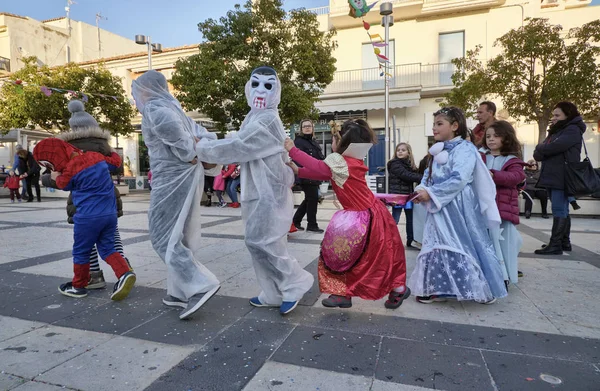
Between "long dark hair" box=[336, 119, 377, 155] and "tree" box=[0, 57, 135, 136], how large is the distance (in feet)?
54.5

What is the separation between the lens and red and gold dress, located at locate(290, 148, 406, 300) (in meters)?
2.84

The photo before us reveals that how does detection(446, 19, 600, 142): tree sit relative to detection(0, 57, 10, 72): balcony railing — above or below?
below

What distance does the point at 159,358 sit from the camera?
7.45 feet

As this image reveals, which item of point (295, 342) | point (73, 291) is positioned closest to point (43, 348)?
point (73, 291)

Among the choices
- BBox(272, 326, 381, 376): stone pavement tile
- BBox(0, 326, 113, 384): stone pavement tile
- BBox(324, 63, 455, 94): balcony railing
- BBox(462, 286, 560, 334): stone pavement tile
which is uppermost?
BBox(324, 63, 455, 94): balcony railing

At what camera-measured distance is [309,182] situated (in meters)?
6.46

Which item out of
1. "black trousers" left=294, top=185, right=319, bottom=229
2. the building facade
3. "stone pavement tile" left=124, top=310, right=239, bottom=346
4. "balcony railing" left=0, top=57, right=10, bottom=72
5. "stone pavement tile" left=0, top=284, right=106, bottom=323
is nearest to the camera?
"stone pavement tile" left=124, top=310, right=239, bottom=346

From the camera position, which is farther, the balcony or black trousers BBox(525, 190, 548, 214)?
the balcony

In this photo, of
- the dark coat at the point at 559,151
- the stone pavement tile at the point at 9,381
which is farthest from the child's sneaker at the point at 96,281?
the dark coat at the point at 559,151

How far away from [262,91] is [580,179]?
435 cm

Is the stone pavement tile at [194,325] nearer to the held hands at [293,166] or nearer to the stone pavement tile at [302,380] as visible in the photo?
the stone pavement tile at [302,380]

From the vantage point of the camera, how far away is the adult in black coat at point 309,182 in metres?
6.29

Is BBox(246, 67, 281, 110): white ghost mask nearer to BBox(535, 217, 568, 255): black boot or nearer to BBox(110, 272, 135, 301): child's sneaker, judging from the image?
BBox(110, 272, 135, 301): child's sneaker

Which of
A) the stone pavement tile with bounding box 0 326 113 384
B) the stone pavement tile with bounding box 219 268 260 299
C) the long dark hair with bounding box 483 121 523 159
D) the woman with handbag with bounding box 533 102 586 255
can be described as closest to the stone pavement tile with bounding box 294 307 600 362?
the stone pavement tile with bounding box 219 268 260 299
